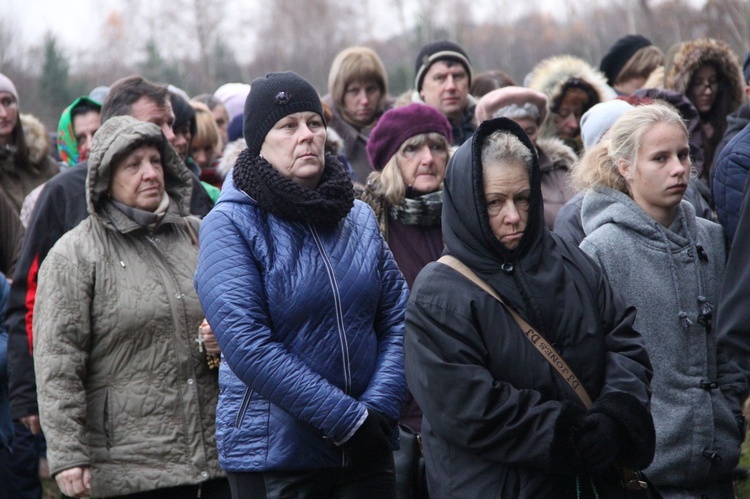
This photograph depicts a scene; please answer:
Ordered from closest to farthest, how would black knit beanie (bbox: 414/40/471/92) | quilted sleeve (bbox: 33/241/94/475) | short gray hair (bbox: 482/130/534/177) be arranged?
short gray hair (bbox: 482/130/534/177)
quilted sleeve (bbox: 33/241/94/475)
black knit beanie (bbox: 414/40/471/92)

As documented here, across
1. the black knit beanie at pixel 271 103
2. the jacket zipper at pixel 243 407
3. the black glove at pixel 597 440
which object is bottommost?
the jacket zipper at pixel 243 407

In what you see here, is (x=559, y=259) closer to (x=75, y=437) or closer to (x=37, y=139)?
(x=75, y=437)

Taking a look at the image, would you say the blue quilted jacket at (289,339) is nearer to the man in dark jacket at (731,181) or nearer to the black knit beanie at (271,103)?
the black knit beanie at (271,103)

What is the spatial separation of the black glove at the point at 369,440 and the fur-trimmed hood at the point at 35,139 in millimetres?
4763

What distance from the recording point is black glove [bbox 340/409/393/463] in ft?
12.9

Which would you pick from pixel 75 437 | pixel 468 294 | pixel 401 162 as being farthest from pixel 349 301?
pixel 401 162

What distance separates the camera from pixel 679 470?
14.5 feet

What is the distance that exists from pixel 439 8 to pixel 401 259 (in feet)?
126

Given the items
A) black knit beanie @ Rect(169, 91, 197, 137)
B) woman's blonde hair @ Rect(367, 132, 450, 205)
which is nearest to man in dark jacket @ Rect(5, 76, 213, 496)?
black knit beanie @ Rect(169, 91, 197, 137)

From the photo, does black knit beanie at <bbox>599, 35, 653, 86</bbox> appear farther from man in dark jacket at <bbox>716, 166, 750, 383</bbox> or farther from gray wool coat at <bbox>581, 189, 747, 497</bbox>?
man in dark jacket at <bbox>716, 166, 750, 383</bbox>

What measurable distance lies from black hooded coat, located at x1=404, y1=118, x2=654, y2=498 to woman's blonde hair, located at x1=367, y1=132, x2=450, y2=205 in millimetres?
1825

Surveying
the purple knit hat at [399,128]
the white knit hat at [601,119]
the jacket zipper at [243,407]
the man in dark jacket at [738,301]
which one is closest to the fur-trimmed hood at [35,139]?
the purple knit hat at [399,128]

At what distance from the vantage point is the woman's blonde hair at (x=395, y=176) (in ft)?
18.6

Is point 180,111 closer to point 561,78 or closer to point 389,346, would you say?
point 561,78
